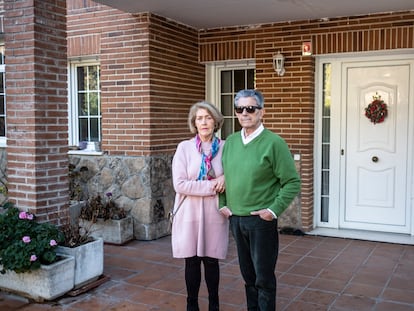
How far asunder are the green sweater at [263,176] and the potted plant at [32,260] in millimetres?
1735

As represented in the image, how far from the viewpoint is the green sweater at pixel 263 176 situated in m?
2.82

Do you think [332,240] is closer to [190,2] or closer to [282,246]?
[282,246]

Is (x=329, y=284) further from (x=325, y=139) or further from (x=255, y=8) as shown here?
(x=255, y=8)

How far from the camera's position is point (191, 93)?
6.52 meters

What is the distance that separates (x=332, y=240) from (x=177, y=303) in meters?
2.62

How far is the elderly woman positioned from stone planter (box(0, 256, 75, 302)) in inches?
45.9

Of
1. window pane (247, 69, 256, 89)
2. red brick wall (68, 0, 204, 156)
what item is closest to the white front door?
window pane (247, 69, 256, 89)

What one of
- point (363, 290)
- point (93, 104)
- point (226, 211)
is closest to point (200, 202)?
point (226, 211)

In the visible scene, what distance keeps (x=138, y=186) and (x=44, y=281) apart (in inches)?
84.5

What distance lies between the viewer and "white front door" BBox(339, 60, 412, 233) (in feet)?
18.5

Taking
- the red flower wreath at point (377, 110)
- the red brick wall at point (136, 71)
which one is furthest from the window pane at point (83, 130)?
the red flower wreath at point (377, 110)

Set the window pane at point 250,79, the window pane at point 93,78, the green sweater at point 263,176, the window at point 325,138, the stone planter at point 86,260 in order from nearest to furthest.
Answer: the green sweater at point 263,176 → the stone planter at point 86,260 → the window at point 325,138 → the window pane at point 93,78 → the window pane at point 250,79

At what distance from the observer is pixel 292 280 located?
171 inches

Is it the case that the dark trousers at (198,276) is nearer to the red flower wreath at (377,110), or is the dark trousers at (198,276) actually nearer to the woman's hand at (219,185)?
the woman's hand at (219,185)
